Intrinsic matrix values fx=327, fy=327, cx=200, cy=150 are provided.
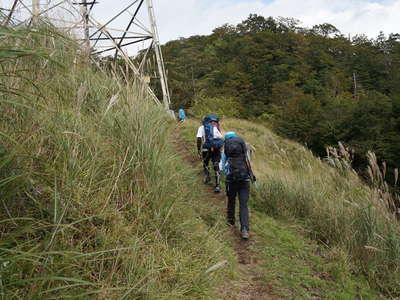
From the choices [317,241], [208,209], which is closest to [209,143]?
[208,209]

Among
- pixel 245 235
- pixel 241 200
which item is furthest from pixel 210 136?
pixel 245 235

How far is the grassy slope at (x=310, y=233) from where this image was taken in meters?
3.93

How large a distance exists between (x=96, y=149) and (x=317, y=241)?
400 centimetres

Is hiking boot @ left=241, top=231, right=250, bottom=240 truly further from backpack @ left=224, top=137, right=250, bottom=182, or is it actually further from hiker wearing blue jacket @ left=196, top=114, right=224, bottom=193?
hiker wearing blue jacket @ left=196, top=114, right=224, bottom=193

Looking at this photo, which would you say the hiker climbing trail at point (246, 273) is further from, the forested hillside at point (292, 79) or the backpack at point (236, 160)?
the forested hillside at point (292, 79)

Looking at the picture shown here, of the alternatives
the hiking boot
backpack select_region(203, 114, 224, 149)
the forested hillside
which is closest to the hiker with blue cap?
the hiking boot

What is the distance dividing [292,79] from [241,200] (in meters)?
43.0

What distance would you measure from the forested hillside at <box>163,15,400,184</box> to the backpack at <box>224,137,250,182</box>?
19.4m

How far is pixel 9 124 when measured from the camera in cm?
216

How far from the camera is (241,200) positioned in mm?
5094

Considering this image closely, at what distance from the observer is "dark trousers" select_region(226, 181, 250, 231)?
4.91 meters

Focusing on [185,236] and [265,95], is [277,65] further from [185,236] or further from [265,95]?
[185,236]

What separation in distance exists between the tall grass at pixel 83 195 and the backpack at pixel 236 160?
1564 millimetres

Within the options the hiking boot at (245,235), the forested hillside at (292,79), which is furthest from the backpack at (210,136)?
the forested hillside at (292,79)
